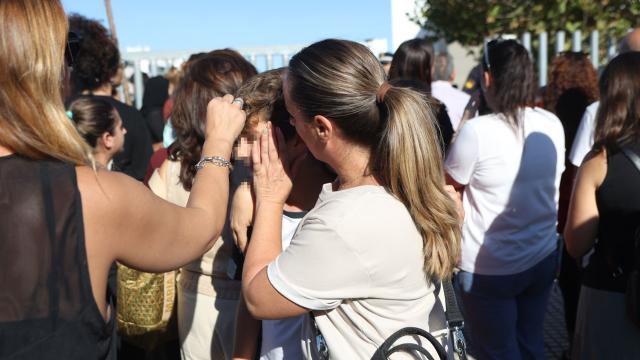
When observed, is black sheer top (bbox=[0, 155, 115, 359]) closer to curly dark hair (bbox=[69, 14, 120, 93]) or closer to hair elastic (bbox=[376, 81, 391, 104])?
hair elastic (bbox=[376, 81, 391, 104])

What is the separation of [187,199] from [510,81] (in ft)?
5.35

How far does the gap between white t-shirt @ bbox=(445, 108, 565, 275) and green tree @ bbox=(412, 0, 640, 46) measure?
4.52 metres

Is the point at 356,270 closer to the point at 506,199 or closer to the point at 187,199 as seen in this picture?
the point at 187,199

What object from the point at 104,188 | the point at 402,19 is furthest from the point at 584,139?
the point at 402,19

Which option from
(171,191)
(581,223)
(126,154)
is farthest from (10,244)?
(126,154)

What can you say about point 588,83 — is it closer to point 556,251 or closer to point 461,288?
point 556,251

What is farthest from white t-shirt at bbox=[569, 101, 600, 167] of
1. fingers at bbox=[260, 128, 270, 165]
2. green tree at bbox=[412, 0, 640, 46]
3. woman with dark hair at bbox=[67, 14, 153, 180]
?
green tree at bbox=[412, 0, 640, 46]

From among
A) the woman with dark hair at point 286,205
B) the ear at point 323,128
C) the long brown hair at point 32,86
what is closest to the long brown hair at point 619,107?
the woman with dark hair at point 286,205

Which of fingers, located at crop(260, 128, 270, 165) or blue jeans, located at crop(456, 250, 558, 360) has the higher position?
fingers, located at crop(260, 128, 270, 165)

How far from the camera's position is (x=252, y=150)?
1.87 meters

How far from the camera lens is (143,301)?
2703 mm

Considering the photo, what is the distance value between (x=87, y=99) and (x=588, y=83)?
313 centimetres

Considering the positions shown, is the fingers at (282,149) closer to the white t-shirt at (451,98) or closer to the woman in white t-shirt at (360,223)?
the woman in white t-shirt at (360,223)

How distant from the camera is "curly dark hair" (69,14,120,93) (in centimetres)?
417
